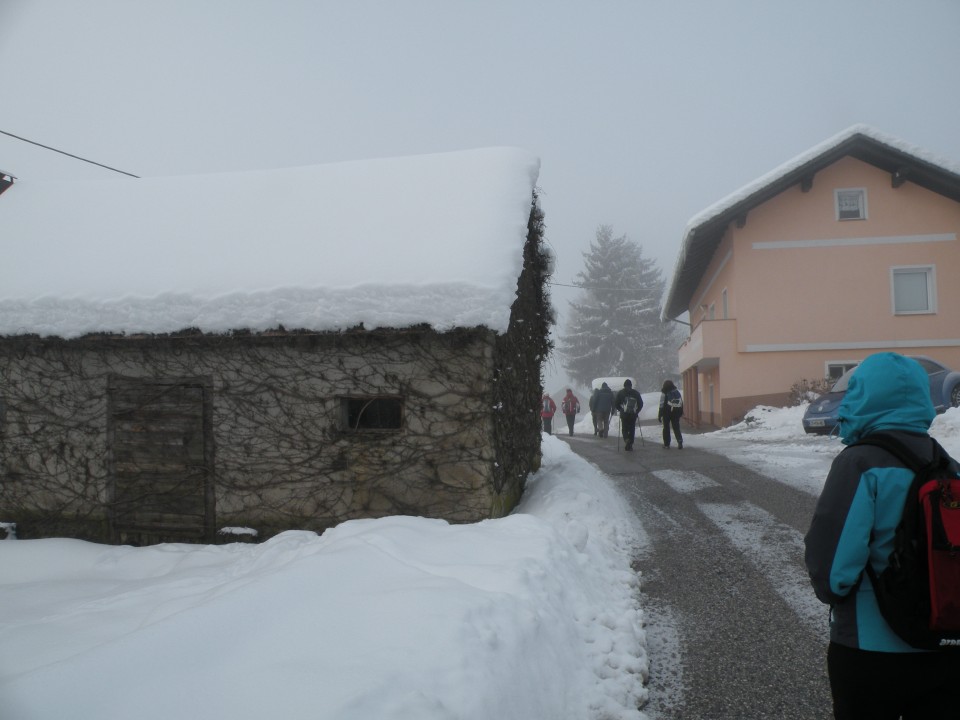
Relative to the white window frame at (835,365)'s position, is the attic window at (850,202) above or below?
above

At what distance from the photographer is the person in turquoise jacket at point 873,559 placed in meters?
2.00

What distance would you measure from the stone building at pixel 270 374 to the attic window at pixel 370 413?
2cm

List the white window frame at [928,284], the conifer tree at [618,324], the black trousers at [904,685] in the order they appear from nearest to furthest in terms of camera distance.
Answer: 1. the black trousers at [904,685]
2. the white window frame at [928,284]
3. the conifer tree at [618,324]

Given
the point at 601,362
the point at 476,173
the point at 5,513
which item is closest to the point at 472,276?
the point at 476,173

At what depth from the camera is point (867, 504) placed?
2.04m

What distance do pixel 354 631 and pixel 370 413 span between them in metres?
4.25

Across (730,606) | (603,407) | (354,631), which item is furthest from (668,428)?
(354,631)

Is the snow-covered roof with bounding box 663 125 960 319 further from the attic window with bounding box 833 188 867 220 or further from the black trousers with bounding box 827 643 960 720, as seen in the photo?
the black trousers with bounding box 827 643 960 720

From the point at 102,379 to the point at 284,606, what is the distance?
5.43 m

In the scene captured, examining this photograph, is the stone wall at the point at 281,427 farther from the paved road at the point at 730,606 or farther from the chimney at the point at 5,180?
the chimney at the point at 5,180

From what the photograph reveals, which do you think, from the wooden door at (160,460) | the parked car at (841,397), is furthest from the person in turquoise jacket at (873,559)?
the parked car at (841,397)

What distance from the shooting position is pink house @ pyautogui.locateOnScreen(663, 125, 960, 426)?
18.1m

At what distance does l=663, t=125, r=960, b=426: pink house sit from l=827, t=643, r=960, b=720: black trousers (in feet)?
58.6

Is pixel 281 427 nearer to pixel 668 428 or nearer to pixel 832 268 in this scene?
pixel 668 428
